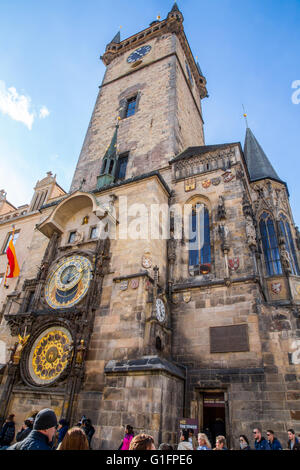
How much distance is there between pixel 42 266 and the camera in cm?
1230

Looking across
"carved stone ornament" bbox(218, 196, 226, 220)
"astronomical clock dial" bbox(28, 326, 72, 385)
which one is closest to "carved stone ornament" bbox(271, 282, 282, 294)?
"carved stone ornament" bbox(218, 196, 226, 220)

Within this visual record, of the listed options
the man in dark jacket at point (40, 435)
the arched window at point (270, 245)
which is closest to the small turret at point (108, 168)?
the arched window at point (270, 245)

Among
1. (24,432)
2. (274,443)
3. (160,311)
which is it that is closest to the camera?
(24,432)

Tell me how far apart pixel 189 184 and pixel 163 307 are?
6190 mm

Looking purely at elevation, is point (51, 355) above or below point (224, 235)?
below

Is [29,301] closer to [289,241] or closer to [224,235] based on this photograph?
[224,235]

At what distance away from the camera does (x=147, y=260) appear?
34.6ft

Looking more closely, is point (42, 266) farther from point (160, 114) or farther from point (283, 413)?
point (160, 114)

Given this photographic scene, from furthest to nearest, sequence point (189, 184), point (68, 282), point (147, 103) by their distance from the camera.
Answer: point (147, 103)
point (189, 184)
point (68, 282)

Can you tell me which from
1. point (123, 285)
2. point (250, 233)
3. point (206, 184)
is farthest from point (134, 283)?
point (206, 184)

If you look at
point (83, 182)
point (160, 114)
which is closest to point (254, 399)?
point (83, 182)

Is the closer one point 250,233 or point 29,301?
point 250,233

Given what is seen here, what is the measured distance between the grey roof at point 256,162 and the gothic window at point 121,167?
7.41m

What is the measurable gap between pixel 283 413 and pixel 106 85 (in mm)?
24831
